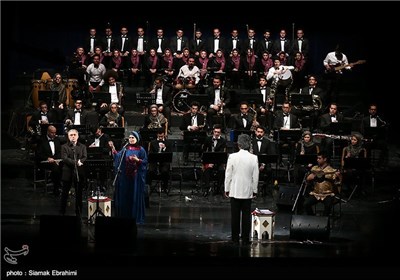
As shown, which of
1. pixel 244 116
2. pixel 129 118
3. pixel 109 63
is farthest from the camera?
pixel 109 63

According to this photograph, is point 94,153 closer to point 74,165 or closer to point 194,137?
point 74,165

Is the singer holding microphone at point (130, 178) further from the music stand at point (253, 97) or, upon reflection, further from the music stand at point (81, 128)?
the music stand at point (253, 97)

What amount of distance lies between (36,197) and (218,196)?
11.2 ft

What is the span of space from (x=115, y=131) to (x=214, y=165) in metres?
2.01

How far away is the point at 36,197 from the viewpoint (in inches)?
711

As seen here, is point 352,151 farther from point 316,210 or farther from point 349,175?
point 316,210

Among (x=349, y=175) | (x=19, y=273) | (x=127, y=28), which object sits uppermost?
(x=127, y=28)

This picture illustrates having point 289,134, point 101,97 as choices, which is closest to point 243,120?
point 289,134

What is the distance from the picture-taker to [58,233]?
14.3m

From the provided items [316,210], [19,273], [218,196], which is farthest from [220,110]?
[19,273]

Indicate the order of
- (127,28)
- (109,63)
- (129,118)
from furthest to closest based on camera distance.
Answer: (127,28) < (109,63) < (129,118)

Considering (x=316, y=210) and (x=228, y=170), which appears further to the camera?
(x=316, y=210)

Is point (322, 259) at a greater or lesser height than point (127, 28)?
lesser

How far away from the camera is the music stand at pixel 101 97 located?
20719 mm
